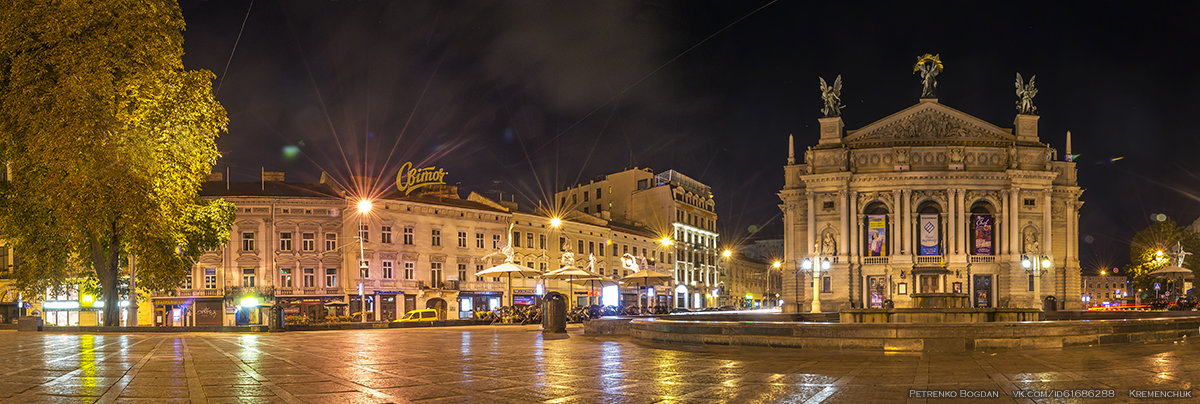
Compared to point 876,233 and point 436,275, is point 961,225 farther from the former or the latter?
point 436,275

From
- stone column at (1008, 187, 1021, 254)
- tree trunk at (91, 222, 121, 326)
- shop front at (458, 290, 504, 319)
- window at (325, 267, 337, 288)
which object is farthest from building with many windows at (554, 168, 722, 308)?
tree trunk at (91, 222, 121, 326)

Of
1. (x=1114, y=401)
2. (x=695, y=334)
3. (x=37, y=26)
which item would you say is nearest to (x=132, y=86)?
(x=37, y=26)

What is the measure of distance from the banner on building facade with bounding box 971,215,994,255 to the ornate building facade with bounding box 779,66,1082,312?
8cm

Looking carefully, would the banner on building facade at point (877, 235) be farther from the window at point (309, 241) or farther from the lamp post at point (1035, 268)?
the window at point (309, 241)

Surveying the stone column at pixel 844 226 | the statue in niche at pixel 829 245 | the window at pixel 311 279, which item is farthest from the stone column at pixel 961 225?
the window at pixel 311 279

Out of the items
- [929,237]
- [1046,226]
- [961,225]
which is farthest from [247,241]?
[1046,226]

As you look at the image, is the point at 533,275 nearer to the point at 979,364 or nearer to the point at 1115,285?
the point at 979,364

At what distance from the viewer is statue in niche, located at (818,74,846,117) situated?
7156cm

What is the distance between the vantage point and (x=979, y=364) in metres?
11.6

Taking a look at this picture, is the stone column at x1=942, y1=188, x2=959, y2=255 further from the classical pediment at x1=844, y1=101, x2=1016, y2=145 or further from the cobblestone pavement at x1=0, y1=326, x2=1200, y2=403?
the cobblestone pavement at x1=0, y1=326, x2=1200, y2=403

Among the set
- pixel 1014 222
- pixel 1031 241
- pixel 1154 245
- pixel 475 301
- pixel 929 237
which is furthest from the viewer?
pixel 1154 245

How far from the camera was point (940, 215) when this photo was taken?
226 feet

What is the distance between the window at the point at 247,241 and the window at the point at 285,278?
236 centimetres

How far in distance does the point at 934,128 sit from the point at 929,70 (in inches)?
189
